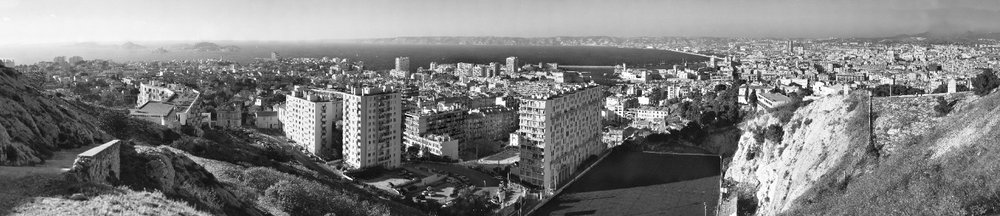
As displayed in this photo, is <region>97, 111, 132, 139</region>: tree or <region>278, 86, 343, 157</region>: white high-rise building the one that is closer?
<region>97, 111, 132, 139</region>: tree

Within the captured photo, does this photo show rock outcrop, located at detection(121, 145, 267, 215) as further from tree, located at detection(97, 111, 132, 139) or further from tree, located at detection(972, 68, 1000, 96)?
tree, located at detection(972, 68, 1000, 96)

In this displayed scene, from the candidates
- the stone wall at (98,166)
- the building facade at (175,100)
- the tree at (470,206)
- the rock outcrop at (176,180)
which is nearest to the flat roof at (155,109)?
the building facade at (175,100)

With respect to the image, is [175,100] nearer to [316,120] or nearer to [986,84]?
[316,120]

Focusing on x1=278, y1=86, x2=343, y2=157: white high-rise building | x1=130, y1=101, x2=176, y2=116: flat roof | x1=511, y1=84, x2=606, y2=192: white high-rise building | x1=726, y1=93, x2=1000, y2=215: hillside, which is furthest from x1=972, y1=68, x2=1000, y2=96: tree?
x1=130, y1=101, x2=176, y2=116: flat roof

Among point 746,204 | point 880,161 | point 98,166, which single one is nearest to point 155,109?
point 98,166

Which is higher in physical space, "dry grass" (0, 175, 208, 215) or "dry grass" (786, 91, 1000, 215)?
"dry grass" (0, 175, 208, 215)

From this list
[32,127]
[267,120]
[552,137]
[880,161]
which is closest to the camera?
[32,127]

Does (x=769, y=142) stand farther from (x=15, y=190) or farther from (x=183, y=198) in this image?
(x=15, y=190)
